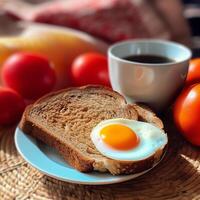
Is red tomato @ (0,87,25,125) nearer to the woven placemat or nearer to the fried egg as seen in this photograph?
the woven placemat

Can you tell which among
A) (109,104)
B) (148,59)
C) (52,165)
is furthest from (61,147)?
(148,59)

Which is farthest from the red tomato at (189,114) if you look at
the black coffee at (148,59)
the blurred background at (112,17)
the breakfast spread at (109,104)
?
the blurred background at (112,17)

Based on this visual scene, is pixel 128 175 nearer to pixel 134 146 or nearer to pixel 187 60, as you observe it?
pixel 134 146

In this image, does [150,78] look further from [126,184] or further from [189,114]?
[126,184]

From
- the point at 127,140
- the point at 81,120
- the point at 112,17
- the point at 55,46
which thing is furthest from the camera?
the point at 112,17

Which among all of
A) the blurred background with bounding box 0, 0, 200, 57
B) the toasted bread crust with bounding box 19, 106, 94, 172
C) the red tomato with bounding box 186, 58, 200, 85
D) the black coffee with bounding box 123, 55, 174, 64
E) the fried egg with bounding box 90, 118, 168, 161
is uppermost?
the black coffee with bounding box 123, 55, 174, 64

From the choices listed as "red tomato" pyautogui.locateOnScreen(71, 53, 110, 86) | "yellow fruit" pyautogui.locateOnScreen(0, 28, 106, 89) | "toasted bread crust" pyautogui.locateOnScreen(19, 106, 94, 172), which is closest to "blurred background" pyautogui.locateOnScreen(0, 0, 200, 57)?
"yellow fruit" pyautogui.locateOnScreen(0, 28, 106, 89)
